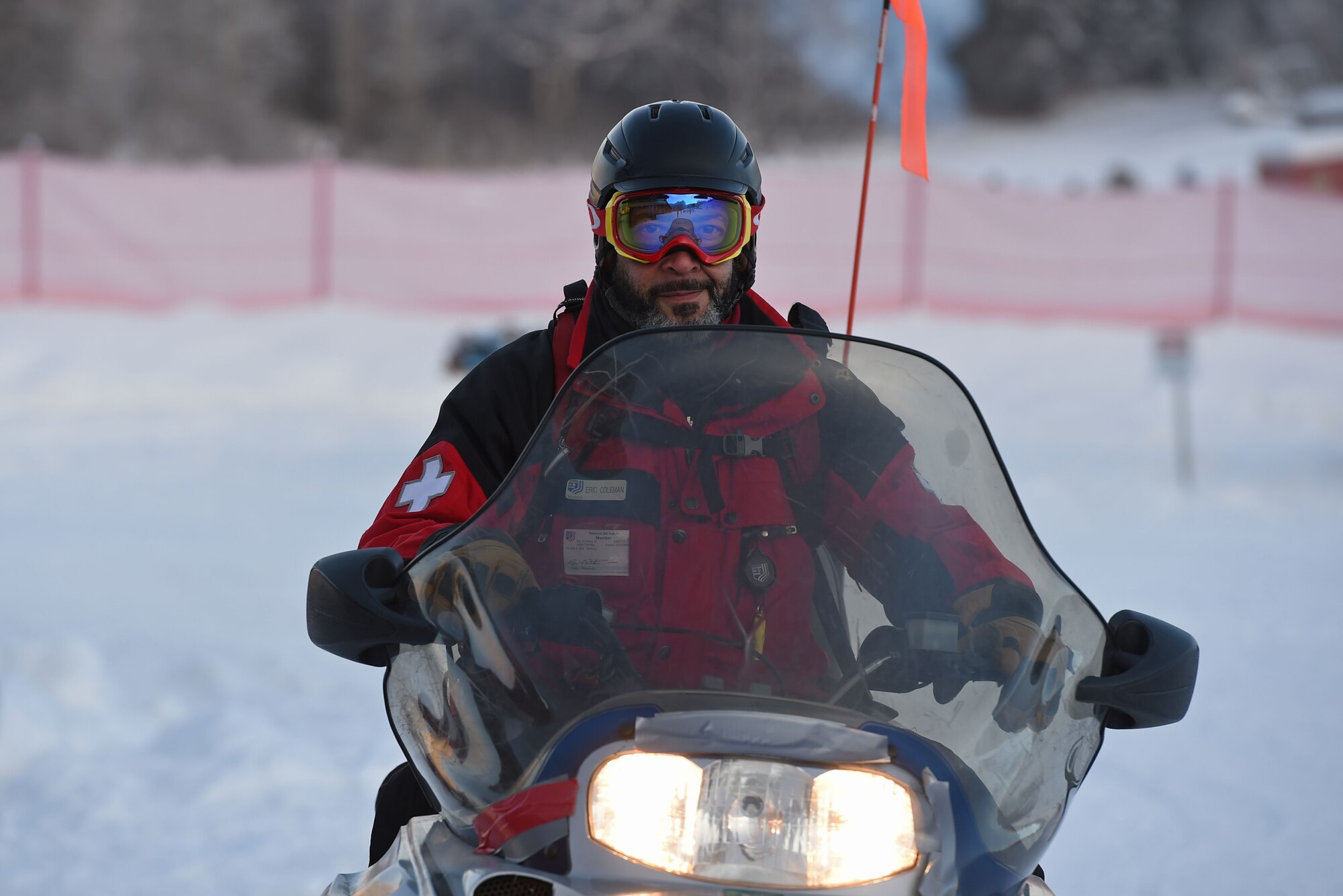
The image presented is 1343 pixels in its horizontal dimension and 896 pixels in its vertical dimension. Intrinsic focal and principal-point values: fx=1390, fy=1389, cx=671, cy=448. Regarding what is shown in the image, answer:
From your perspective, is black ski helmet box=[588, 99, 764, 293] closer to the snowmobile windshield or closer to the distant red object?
the snowmobile windshield

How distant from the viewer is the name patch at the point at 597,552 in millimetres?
1743

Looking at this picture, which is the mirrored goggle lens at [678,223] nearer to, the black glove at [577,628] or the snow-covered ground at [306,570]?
the black glove at [577,628]

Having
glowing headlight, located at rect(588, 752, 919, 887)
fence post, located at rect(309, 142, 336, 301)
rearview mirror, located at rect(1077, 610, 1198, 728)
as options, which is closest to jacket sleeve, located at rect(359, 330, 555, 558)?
glowing headlight, located at rect(588, 752, 919, 887)

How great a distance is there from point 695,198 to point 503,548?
3.76 feet

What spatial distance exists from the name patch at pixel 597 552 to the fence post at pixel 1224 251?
1606cm

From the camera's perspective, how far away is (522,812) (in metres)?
1.60

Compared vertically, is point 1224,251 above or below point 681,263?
above

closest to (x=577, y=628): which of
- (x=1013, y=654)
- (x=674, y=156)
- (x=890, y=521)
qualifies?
(x=890, y=521)

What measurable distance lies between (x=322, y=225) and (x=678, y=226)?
14866mm

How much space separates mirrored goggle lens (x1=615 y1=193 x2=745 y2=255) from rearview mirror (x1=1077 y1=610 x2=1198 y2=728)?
3.81ft

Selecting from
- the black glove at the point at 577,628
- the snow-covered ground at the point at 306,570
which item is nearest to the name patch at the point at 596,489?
the black glove at the point at 577,628

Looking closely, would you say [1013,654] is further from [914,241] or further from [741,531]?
[914,241]

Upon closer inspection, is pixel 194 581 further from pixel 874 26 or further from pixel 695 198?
pixel 874 26

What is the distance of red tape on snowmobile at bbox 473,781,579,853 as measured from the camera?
1571 mm
